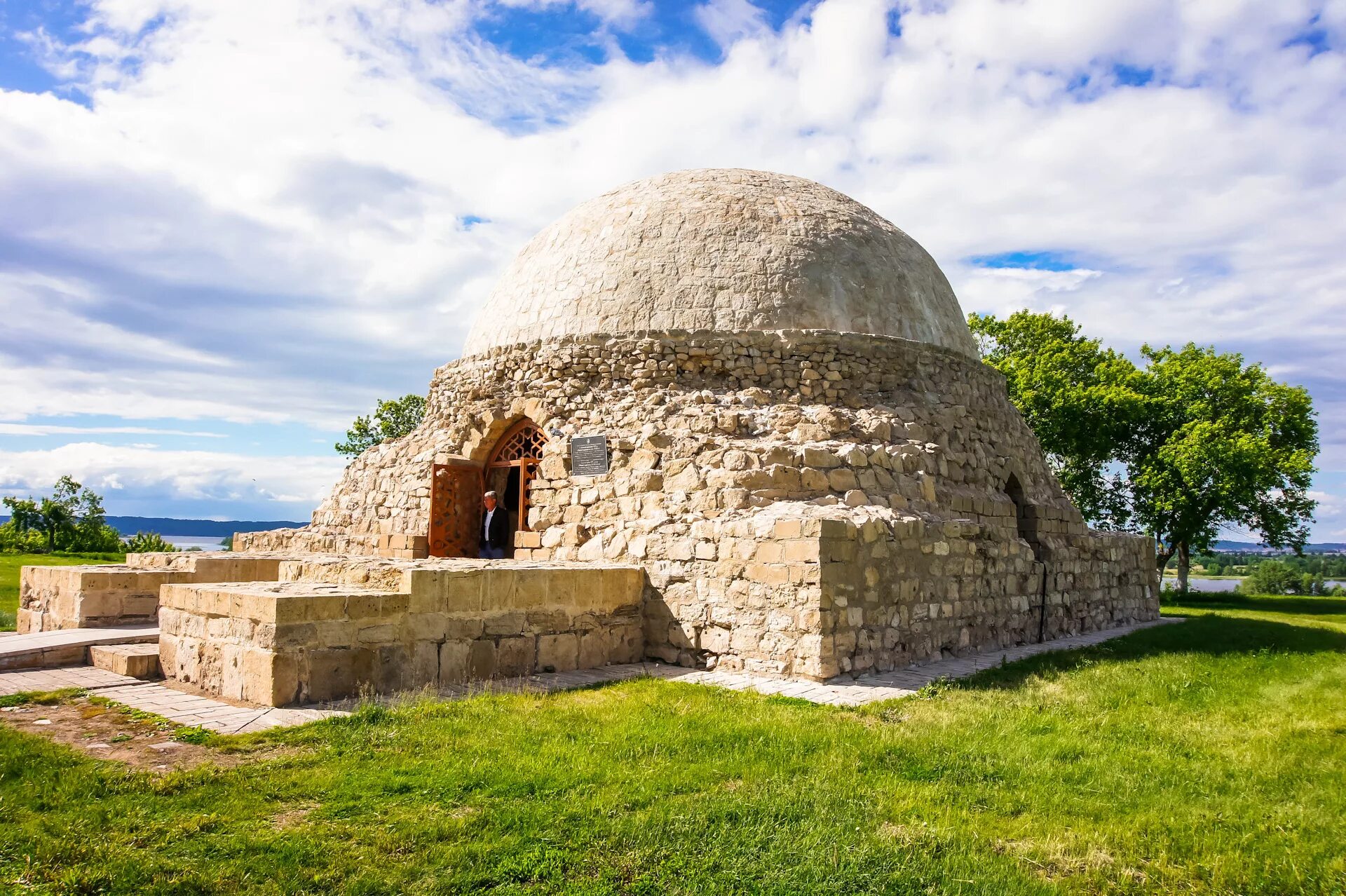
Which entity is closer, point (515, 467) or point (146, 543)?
point (515, 467)

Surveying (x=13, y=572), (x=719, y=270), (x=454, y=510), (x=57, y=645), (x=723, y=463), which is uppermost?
(x=719, y=270)

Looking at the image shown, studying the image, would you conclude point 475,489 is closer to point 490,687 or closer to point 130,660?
point 130,660

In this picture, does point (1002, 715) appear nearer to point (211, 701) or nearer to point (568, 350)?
point (211, 701)

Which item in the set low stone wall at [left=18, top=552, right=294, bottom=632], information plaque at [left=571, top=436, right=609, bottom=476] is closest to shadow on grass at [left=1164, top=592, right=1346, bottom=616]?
information plaque at [left=571, top=436, right=609, bottom=476]

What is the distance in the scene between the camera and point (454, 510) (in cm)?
1183

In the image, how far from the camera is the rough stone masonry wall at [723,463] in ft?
28.0

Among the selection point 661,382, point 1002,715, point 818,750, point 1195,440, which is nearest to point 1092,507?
point 1195,440

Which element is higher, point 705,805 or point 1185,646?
point 705,805

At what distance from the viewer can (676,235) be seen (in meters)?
12.2

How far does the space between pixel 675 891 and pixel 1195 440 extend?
2485cm

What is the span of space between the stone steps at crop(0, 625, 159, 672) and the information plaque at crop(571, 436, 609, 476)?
15.0 ft

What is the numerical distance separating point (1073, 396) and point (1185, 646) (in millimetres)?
14473

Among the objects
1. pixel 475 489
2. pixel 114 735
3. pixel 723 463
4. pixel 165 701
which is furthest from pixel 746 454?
pixel 114 735

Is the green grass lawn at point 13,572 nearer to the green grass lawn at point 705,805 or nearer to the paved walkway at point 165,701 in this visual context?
the paved walkway at point 165,701
